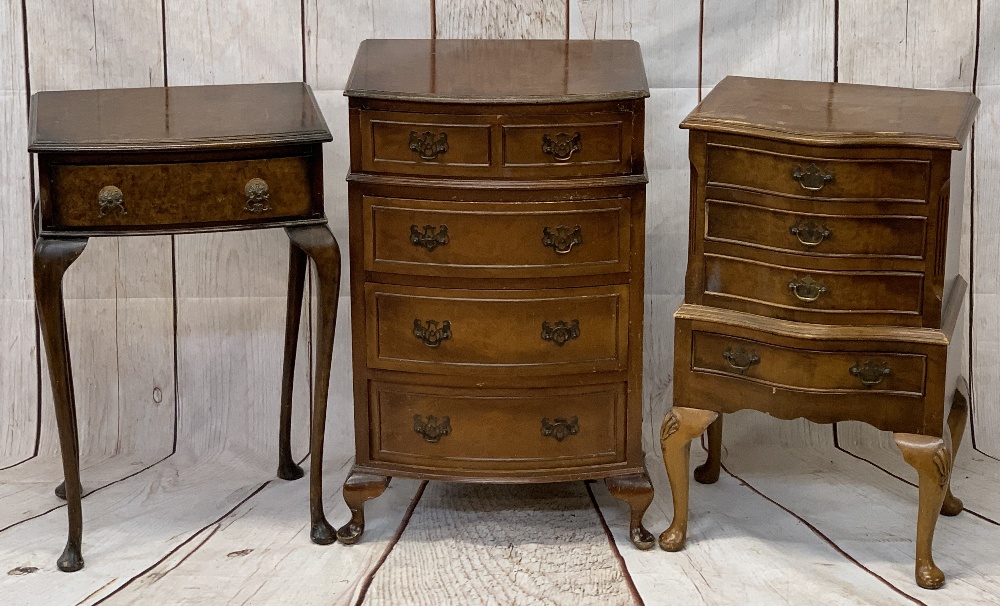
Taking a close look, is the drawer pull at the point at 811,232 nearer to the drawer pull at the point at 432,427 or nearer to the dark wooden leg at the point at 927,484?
the dark wooden leg at the point at 927,484

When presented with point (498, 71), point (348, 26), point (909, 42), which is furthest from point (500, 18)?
point (909, 42)

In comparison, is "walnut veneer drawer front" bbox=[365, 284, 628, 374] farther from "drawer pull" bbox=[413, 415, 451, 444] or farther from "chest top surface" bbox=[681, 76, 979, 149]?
"chest top surface" bbox=[681, 76, 979, 149]

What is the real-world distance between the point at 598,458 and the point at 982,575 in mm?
813

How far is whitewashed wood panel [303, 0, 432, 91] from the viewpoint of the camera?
2.90 metres

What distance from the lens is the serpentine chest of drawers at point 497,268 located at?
7.60 ft

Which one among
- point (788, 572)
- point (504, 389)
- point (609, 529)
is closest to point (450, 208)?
point (504, 389)

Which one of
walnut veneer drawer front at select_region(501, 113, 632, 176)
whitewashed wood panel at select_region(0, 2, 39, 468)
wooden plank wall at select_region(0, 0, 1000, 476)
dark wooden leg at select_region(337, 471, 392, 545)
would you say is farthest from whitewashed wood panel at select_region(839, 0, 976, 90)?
whitewashed wood panel at select_region(0, 2, 39, 468)

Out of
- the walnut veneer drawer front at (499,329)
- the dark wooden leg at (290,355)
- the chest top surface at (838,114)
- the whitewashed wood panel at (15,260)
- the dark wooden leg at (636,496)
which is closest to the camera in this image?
the chest top surface at (838,114)

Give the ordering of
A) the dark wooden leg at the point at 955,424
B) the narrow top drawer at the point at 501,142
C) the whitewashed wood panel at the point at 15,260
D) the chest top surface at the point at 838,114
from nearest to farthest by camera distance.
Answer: the chest top surface at the point at 838,114, the narrow top drawer at the point at 501,142, the dark wooden leg at the point at 955,424, the whitewashed wood panel at the point at 15,260

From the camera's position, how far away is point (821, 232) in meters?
2.27

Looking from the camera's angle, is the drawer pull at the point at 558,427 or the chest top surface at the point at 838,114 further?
the drawer pull at the point at 558,427

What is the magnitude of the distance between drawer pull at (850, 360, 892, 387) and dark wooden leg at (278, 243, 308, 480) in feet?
4.19

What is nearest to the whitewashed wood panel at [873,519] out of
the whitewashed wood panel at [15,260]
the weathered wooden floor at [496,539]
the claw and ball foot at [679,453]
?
the weathered wooden floor at [496,539]

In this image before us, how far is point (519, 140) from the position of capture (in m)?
2.31
